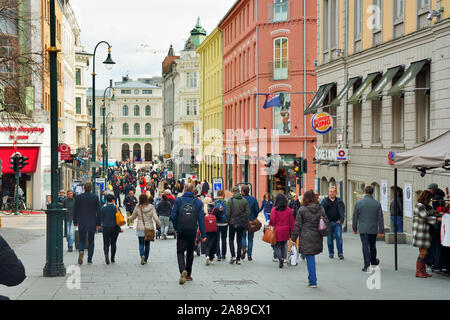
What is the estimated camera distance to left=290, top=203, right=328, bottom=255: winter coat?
12.1m

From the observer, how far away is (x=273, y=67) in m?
47.3

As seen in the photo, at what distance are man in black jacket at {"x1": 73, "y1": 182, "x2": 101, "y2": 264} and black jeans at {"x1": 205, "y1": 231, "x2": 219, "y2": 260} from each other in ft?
8.09

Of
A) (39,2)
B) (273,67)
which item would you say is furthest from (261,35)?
(39,2)

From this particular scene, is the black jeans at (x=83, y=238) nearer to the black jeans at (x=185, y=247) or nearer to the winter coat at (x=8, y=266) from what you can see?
the black jeans at (x=185, y=247)

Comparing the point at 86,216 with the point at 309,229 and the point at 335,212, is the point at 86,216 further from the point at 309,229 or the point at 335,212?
the point at 309,229

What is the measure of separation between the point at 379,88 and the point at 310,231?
12.7 meters

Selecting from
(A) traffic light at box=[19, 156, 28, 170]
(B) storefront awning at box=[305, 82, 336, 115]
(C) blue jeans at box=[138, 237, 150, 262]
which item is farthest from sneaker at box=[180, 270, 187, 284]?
(A) traffic light at box=[19, 156, 28, 170]

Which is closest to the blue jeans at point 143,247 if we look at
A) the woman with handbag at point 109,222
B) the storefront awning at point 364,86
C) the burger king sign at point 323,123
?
the woman with handbag at point 109,222

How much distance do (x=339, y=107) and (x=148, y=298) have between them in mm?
20823

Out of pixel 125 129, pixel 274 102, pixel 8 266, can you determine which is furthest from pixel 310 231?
pixel 125 129

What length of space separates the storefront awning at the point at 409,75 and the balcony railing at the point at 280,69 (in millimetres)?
24696

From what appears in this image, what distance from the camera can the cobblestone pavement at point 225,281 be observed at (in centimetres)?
1125

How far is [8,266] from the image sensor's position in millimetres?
5957

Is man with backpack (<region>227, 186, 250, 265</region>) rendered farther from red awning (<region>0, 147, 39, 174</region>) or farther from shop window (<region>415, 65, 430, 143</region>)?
red awning (<region>0, 147, 39, 174</region>)
